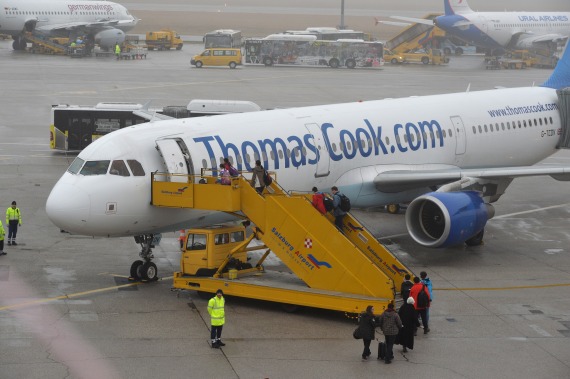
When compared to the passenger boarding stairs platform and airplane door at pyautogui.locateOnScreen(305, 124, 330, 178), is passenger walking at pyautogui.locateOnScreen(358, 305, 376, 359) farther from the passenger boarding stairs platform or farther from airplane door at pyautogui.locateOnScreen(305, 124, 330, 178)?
airplane door at pyautogui.locateOnScreen(305, 124, 330, 178)

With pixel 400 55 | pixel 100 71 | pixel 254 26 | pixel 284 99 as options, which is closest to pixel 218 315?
pixel 284 99

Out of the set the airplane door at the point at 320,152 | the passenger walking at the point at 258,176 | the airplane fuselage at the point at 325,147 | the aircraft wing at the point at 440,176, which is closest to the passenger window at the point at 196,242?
the airplane fuselage at the point at 325,147

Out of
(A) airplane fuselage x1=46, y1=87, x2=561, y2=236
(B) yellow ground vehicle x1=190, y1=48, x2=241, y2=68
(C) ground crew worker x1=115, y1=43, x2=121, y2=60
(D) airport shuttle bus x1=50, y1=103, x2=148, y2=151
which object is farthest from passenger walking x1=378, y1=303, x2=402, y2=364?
(C) ground crew worker x1=115, y1=43, x2=121, y2=60

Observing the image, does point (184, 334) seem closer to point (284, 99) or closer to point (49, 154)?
point (49, 154)

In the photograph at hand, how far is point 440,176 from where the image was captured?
1382 inches

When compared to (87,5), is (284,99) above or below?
below

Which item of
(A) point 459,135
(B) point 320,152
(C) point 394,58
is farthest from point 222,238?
(C) point 394,58

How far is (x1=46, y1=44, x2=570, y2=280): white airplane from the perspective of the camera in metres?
28.3

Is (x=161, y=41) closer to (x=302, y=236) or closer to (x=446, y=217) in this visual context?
(x=446, y=217)

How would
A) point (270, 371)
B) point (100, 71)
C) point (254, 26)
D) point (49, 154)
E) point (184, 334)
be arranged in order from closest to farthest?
point (270, 371)
point (184, 334)
point (49, 154)
point (100, 71)
point (254, 26)

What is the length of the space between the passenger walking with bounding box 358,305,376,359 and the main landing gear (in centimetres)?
834

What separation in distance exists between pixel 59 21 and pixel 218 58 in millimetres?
20751

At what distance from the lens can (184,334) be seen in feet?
81.6

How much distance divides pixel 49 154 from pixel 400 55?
226 ft
